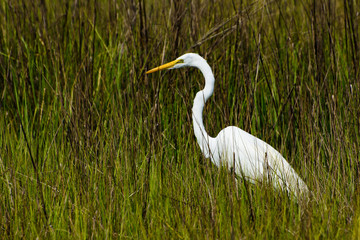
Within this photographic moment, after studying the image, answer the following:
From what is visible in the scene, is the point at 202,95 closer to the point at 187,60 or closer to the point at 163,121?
the point at 187,60

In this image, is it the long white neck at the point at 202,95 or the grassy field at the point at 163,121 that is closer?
the grassy field at the point at 163,121

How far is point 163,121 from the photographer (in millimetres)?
2947

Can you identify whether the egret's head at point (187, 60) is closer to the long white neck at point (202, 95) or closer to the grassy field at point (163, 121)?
the long white neck at point (202, 95)

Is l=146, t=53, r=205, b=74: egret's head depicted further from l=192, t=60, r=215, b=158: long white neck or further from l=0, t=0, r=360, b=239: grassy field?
l=0, t=0, r=360, b=239: grassy field

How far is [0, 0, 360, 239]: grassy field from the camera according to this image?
199 cm

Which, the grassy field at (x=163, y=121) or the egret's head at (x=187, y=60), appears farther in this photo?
the egret's head at (x=187, y=60)

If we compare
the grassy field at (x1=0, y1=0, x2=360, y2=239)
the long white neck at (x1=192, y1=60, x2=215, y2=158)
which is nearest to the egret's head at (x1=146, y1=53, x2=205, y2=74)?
the long white neck at (x1=192, y1=60, x2=215, y2=158)

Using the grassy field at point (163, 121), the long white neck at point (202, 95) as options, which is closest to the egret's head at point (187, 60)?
the long white neck at point (202, 95)

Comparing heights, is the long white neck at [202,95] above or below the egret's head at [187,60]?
below

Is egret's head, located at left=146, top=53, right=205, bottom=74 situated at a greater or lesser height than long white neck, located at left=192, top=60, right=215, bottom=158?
greater

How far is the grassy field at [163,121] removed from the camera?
1.99 meters

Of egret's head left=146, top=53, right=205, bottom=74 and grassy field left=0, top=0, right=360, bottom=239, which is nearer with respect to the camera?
grassy field left=0, top=0, right=360, bottom=239

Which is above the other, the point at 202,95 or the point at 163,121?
the point at 202,95

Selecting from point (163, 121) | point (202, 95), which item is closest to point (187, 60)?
point (202, 95)
